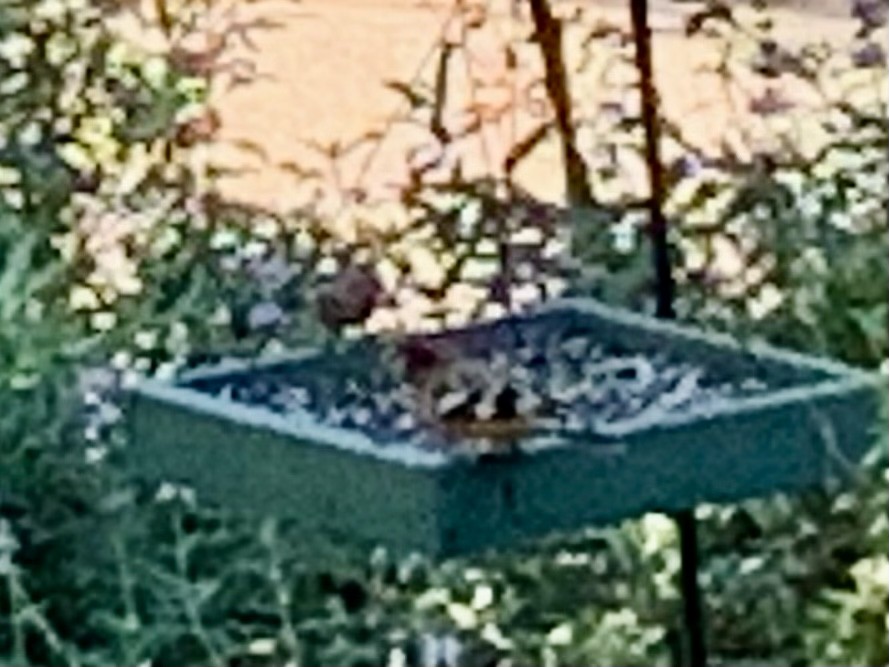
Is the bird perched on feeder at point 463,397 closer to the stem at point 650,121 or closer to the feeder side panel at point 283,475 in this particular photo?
the feeder side panel at point 283,475

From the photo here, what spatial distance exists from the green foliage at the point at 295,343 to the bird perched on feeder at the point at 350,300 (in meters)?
0.14

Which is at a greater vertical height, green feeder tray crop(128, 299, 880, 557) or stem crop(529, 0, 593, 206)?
stem crop(529, 0, 593, 206)

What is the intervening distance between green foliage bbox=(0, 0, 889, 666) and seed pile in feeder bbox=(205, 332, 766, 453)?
0.45 m

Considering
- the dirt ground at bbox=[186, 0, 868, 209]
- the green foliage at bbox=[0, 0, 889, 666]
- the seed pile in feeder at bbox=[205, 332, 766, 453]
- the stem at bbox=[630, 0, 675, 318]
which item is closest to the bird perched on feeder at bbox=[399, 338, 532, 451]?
the seed pile in feeder at bbox=[205, 332, 766, 453]

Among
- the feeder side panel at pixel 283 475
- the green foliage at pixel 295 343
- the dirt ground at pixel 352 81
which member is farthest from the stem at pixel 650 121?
the dirt ground at pixel 352 81

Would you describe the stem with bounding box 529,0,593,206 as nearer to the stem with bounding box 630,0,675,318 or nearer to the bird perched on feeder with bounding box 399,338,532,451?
the stem with bounding box 630,0,675,318

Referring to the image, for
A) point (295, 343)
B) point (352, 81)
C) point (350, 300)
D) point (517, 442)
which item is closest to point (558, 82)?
point (295, 343)

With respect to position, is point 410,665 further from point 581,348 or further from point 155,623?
point 581,348

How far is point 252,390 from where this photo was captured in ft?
6.15

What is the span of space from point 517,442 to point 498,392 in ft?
0.30

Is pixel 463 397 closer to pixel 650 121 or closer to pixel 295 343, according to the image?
pixel 650 121

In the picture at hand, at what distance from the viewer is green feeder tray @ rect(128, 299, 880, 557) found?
5.16ft

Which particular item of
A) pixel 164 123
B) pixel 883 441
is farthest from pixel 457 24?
pixel 883 441

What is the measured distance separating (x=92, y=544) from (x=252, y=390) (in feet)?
2.67
